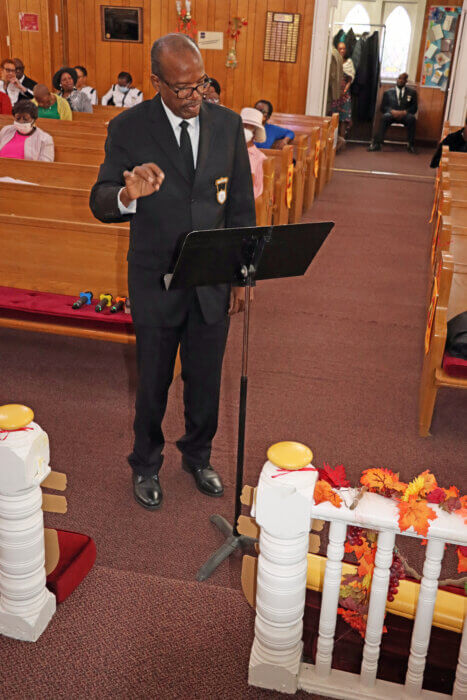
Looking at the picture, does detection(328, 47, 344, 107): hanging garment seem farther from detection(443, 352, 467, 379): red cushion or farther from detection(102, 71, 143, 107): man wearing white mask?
detection(443, 352, 467, 379): red cushion

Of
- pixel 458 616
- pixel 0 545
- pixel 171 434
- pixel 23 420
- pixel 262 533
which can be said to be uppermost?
pixel 23 420

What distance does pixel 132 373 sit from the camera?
4234 mm

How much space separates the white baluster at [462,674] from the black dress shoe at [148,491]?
60.7 inches

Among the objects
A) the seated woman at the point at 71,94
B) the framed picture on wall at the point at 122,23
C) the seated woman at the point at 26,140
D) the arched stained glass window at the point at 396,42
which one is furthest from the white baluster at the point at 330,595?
the arched stained glass window at the point at 396,42

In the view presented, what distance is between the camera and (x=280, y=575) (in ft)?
5.47

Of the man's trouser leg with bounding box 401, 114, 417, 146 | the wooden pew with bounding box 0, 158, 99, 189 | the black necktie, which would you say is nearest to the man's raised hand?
the black necktie

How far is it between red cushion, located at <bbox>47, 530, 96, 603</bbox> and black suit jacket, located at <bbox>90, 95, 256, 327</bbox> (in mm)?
812

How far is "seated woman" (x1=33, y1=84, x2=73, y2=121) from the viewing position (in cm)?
820

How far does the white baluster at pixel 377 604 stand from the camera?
1.67 m

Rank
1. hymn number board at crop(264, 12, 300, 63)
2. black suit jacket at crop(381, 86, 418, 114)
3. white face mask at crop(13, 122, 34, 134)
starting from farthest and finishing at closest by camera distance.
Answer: black suit jacket at crop(381, 86, 418, 114), hymn number board at crop(264, 12, 300, 63), white face mask at crop(13, 122, 34, 134)

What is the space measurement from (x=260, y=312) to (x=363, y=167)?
704 centimetres

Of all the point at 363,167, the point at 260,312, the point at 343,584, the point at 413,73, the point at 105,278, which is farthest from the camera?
the point at 413,73

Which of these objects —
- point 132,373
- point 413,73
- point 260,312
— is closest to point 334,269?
point 260,312

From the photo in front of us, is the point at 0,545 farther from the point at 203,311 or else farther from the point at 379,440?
the point at 379,440
